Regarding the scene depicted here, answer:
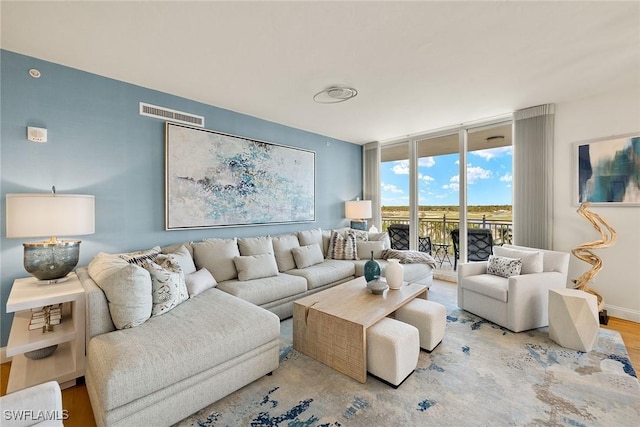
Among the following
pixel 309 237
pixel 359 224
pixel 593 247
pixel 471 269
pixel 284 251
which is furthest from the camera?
pixel 359 224

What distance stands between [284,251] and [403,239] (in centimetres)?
259

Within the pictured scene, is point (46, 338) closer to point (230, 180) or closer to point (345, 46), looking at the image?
point (230, 180)

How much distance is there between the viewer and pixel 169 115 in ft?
9.81

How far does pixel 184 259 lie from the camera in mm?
2670

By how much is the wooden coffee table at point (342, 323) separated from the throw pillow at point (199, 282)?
92 cm

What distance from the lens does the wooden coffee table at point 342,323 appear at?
1.95 meters

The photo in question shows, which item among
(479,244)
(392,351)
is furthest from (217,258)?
(479,244)

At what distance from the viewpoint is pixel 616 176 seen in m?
3.06

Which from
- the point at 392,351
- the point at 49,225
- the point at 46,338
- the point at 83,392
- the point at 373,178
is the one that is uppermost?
the point at 373,178

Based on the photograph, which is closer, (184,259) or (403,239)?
(184,259)

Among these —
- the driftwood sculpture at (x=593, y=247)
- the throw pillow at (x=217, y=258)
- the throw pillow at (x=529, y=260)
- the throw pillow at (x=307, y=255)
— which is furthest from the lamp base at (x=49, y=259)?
the driftwood sculpture at (x=593, y=247)

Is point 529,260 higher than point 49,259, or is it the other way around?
point 49,259

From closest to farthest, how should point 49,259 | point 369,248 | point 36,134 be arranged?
1. point 49,259
2. point 36,134
3. point 369,248

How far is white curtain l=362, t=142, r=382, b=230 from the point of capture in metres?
5.50
